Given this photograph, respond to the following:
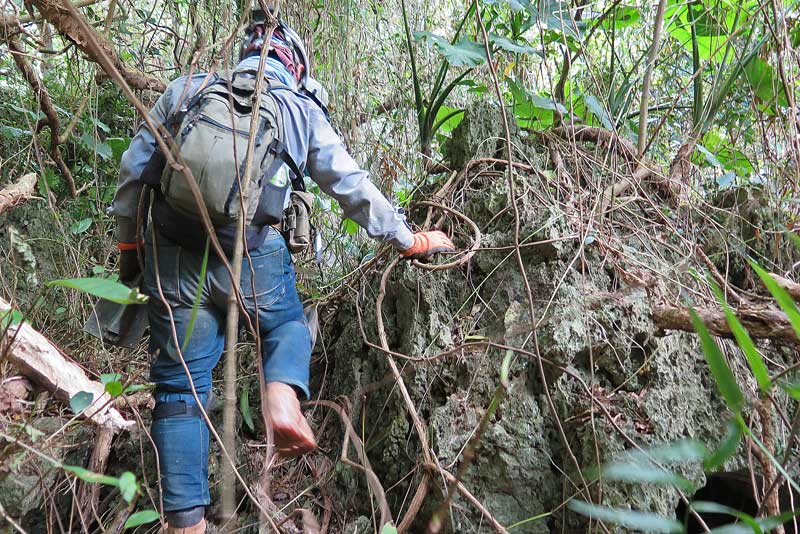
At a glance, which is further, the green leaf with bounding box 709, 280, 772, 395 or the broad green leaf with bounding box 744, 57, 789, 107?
the broad green leaf with bounding box 744, 57, 789, 107

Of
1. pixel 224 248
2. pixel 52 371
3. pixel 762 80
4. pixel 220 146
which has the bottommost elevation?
pixel 52 371

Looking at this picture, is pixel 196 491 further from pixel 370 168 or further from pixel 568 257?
pixel 370 168

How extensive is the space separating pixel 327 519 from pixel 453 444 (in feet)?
1.96

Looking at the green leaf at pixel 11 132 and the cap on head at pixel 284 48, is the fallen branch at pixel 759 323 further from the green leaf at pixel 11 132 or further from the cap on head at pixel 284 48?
the green leaf at pixel 11 132

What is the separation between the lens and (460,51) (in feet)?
7.96

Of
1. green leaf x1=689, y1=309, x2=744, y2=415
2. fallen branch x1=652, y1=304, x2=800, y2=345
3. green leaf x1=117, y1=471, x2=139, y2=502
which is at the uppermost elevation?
green leaf x1=689, y1=309, x2=744, y2=415

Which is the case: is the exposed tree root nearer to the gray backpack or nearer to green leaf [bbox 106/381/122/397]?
the gray backpack

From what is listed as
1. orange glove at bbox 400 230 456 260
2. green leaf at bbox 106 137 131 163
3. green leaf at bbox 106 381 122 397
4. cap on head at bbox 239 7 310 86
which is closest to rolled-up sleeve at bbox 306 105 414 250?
orange glove at bbox 400 230 456 260

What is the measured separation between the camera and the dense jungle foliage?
5.46 ft

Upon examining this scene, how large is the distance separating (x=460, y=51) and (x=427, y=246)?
0.99 meters

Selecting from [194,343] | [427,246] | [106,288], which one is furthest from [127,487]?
[427,246]

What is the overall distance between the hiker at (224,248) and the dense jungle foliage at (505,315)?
6.8 inches

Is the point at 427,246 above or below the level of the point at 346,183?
below

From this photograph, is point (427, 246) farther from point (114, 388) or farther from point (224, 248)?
point (114, 388)
